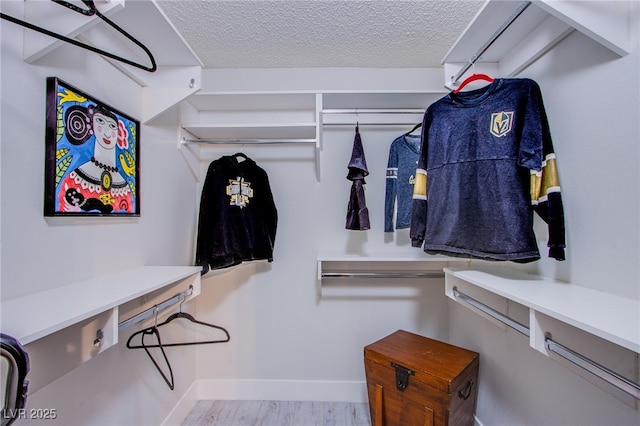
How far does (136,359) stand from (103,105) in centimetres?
118

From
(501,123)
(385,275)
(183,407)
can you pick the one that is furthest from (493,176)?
(183,407)

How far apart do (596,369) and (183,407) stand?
206 cm

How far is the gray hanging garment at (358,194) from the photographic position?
1.59m

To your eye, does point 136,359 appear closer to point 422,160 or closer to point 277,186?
point 277,186

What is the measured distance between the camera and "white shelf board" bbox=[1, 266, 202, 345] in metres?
0.59

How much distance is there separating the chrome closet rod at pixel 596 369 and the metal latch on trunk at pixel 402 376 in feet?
2.19

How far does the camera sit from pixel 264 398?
6.10ft

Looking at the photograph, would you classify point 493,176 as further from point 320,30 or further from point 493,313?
point 320,30

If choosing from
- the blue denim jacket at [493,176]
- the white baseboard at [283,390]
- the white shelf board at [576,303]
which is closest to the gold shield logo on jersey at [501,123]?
the blue denim jacket at [493,176]

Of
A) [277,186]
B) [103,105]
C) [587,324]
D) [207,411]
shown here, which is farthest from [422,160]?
[207,411]

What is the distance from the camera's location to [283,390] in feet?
6.10

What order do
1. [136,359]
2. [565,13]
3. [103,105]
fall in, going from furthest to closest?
[136,359] < [103,105] < [565,13]

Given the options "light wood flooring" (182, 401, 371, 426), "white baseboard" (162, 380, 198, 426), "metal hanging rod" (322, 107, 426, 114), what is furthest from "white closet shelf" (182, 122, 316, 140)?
"light wood flooring" (182, 401, 371, 426)

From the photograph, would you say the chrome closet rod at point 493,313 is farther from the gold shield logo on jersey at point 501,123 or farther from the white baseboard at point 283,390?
the white baseboard at point 283,390
